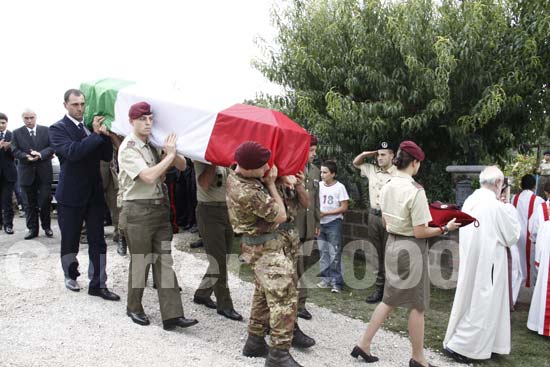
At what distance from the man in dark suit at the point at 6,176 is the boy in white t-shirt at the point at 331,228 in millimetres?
5699

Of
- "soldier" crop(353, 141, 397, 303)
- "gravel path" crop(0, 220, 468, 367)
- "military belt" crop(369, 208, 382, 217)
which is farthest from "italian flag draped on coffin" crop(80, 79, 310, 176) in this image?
"military belt" crop(369, 208, 382, 217)

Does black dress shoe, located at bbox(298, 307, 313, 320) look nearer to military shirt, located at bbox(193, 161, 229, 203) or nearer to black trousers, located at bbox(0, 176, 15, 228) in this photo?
military shirt, located at bbox(193, 161, 229, 203)

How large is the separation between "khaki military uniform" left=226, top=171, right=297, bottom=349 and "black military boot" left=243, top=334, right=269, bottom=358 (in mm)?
358

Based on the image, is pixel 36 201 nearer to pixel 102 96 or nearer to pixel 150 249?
pixel 102 96

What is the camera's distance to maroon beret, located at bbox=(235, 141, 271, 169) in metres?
3.52

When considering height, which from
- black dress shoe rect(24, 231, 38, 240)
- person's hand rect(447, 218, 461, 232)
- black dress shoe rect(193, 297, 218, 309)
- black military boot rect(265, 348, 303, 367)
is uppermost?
person's hand rect(447, 218, 461, 232)

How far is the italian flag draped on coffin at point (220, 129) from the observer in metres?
3.86

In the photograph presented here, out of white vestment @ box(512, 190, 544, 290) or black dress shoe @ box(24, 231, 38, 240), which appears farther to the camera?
black dress shoe @ box(24, 231, 38, 240)

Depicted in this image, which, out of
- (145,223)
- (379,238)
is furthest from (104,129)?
(379,238)

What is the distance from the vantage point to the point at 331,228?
6422mm

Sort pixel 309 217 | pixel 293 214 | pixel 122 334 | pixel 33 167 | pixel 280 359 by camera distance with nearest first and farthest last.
Answer: pixel 280 359 → pixel 122 334 → pixel 293 214 → pixel 309 217 → pixel 33 167

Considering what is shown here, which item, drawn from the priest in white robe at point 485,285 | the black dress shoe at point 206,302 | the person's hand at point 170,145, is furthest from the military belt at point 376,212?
the person's hand at point 170,145

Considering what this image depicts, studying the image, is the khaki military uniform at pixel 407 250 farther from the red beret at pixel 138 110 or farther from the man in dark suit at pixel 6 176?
the man in dark suit at pixel 6 176

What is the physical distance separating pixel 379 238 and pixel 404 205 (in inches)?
85.2
